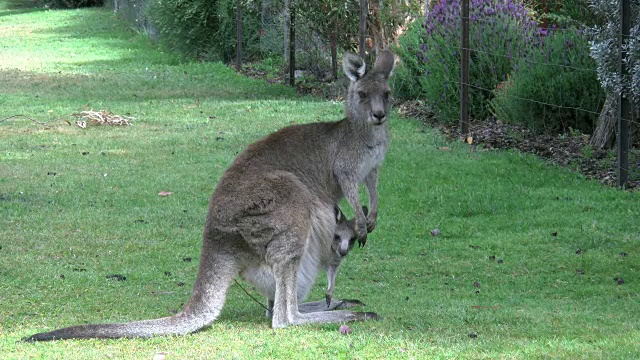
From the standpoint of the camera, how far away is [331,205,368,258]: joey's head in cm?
607

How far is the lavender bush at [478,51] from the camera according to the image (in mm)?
13227

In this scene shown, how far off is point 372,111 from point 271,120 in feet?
25.7

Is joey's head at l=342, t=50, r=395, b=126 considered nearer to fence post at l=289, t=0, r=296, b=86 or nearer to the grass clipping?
the grass clipping

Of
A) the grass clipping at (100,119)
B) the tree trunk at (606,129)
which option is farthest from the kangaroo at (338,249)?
the grass clipping at (100,119)

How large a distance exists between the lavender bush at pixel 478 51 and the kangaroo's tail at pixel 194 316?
308 inches

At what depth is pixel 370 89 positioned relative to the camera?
6.39 m

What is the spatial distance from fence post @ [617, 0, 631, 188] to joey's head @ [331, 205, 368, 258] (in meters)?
4.11

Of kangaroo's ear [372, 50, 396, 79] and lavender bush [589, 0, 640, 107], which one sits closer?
kangaroo's ear [372, 50, 396, 79]

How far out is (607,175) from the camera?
10.1 m

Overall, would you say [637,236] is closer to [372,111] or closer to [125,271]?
[372,111]

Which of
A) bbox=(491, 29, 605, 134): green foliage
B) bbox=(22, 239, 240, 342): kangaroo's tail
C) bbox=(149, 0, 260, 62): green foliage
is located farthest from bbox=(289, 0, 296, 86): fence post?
bbox=(22, 239, 240, 342): kangaroo's tail

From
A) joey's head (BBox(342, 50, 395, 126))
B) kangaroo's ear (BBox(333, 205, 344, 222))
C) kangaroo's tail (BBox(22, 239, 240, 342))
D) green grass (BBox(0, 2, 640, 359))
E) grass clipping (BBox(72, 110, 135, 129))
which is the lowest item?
green grass (BBox(0, 2, 640, 359))

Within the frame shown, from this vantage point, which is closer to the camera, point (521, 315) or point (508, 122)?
point (521, 315)

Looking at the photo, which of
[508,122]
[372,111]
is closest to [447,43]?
[508,122]
